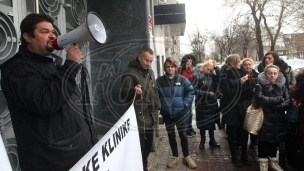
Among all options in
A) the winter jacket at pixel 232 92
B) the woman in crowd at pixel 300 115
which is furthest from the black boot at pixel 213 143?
the woman in crowd at pixel 300 115

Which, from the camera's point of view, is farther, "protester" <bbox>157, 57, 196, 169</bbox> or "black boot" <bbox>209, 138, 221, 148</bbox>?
"black boot" <bbox>209, 138, 221, 148</bbox>

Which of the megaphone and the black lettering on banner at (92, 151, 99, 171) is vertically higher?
the megaphone

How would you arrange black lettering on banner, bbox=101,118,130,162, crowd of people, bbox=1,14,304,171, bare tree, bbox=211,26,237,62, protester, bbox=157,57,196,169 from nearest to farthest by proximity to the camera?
black lettering on banner, bbox=101,118,130,162 → crowd of people, bbox=1,14,304,171 → protester, bbox=157,57,196,169 → bare tree, bbox=211,26,237,62

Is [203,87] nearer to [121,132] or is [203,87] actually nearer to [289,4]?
[121,132]

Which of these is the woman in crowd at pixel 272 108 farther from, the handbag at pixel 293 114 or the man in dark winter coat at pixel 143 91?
the man in dark winter coat at pixel 143 91

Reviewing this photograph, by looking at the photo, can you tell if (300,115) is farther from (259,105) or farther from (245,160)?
(245,160)

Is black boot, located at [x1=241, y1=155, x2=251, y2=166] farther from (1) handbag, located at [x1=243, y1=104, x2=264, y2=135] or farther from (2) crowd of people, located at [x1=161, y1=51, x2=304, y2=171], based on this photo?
(1) handbag, located at [x1=243, y1=104, x2=264, y2=135]

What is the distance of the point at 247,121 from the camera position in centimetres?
383

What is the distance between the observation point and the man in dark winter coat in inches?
135

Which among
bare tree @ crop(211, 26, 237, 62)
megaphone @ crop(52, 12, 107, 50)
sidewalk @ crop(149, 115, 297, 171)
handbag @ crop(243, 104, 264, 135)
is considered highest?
bare tree @ crop(211, 26, 237, 62)

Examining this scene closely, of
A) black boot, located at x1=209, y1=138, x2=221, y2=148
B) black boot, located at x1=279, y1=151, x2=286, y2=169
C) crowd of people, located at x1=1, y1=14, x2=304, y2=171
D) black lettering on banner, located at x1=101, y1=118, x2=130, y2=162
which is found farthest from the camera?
black boot, located at x1=209, y1=138, x2=221, y2=148

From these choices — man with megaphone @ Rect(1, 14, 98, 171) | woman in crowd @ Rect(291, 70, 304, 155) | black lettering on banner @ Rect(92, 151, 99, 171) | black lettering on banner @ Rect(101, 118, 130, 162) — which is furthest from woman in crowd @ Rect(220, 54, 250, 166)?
black lettering on banner @ Rect(92, 151, 99, 171)

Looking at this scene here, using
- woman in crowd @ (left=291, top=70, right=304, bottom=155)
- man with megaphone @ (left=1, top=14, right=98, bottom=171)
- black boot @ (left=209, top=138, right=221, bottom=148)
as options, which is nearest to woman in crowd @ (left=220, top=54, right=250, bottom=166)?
woman in crowd @ (left=291, top=70, right=304, bottom=155)

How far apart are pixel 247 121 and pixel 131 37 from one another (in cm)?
246
